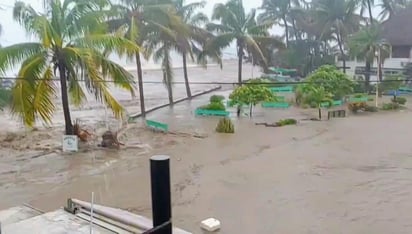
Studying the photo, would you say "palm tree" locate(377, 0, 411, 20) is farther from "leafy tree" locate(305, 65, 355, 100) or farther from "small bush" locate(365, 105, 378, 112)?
"small bush" locate(365, 105, 378, 112)

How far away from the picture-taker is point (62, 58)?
13805 mm

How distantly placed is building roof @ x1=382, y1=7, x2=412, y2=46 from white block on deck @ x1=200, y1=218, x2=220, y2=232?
28.6 m

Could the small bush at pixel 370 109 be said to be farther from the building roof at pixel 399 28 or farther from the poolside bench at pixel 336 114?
the building roof at pixel 399 28

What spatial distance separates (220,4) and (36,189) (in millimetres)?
21588

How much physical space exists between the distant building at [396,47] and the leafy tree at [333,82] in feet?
25.1

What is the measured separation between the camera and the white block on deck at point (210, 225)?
7.79 m

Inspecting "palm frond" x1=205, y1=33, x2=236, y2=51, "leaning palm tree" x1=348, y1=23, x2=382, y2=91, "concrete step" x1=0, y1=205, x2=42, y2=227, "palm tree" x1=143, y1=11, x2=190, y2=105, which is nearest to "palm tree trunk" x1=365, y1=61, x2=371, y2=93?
"leaning palm tree" x1=348, y1=23, x2=382, y2=91

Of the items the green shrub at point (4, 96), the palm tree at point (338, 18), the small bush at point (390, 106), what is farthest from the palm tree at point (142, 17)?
the palm tree at point (338, 18)

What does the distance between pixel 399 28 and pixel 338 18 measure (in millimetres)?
4666

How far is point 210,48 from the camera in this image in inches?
1099

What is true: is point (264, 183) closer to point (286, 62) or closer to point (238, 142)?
point (238, 142)

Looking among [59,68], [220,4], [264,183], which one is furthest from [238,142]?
[220,4]

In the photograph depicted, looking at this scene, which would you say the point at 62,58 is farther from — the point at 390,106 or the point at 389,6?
the point at 389,6

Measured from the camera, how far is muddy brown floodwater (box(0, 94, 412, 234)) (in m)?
8.57
